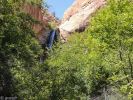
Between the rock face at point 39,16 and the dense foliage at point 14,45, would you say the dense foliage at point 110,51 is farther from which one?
the dense foliage at point 14,45

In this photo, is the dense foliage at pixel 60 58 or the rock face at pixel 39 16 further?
the rock face at pixel 39 16

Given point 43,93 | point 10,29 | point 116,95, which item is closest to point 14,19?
point 10,29

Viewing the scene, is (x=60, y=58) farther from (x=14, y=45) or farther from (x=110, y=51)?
(x=14, y=45)

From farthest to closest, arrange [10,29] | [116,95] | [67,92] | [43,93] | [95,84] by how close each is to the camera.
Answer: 1. [95,84]
2. [116,95]
3. [67,92]
4. [43,93]
5. [10,29]

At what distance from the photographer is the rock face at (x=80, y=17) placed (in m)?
51.1

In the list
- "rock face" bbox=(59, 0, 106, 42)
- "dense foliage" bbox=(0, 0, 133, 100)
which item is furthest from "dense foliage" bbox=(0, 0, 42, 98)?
"rock face" bbox=(59, 0, 106, 42)

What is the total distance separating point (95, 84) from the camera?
3173 centimetres

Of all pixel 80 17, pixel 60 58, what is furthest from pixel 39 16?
pixel 80 17

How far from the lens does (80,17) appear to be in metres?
52.6

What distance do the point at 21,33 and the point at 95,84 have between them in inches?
638

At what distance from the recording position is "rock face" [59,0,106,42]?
Answer: 51.1 meters

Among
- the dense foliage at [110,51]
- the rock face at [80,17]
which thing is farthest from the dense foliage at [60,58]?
the rock face at [80,17]

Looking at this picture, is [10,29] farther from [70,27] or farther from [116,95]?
[70,27]

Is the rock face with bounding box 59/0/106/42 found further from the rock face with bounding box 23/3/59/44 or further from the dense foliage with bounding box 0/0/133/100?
the dense foliage with bounding box 0/0/133/100
